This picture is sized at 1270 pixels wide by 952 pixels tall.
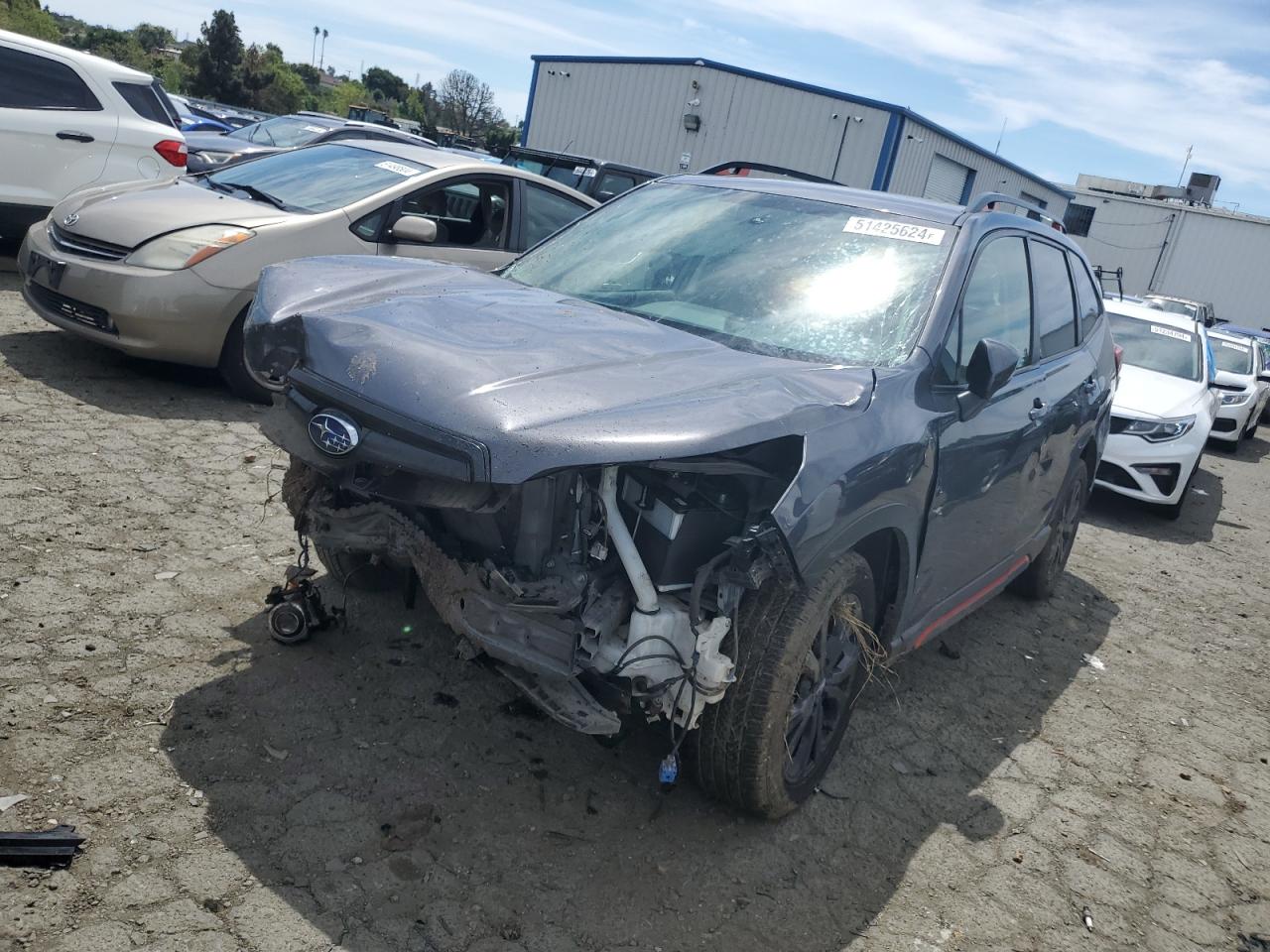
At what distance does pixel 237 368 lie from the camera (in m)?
5.95

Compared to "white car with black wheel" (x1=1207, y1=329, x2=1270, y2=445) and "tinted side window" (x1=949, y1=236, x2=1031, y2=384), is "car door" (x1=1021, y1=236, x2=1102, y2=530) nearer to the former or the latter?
"tinted side window" (x1=949, y1=236, x2=1031, y2=384)

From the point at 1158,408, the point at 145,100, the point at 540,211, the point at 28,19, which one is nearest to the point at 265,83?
the point at 28,19

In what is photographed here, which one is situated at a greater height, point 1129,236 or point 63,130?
point 1129,236

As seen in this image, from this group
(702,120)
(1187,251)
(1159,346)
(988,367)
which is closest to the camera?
(988,367)

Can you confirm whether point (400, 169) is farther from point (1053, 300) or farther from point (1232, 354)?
point (1232, 354)

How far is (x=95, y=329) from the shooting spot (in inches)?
221

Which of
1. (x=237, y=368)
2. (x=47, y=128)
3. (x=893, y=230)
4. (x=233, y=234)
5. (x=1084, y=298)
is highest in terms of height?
(x=893, y=230)

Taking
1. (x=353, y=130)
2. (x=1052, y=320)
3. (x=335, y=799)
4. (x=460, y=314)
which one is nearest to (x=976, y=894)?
(x=335, y=799)

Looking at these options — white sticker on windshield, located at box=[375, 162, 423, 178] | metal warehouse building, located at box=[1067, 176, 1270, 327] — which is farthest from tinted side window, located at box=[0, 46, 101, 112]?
metal warehouse building, located at box=[1067, 176, 1270, 327]

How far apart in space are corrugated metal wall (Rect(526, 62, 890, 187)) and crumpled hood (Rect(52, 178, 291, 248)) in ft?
61.0

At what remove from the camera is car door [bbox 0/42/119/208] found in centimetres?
796

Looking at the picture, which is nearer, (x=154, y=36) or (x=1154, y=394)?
(x=1154, y=394)

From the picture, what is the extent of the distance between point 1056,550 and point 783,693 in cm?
339

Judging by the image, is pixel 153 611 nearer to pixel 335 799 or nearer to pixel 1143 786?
pixel 335 799
